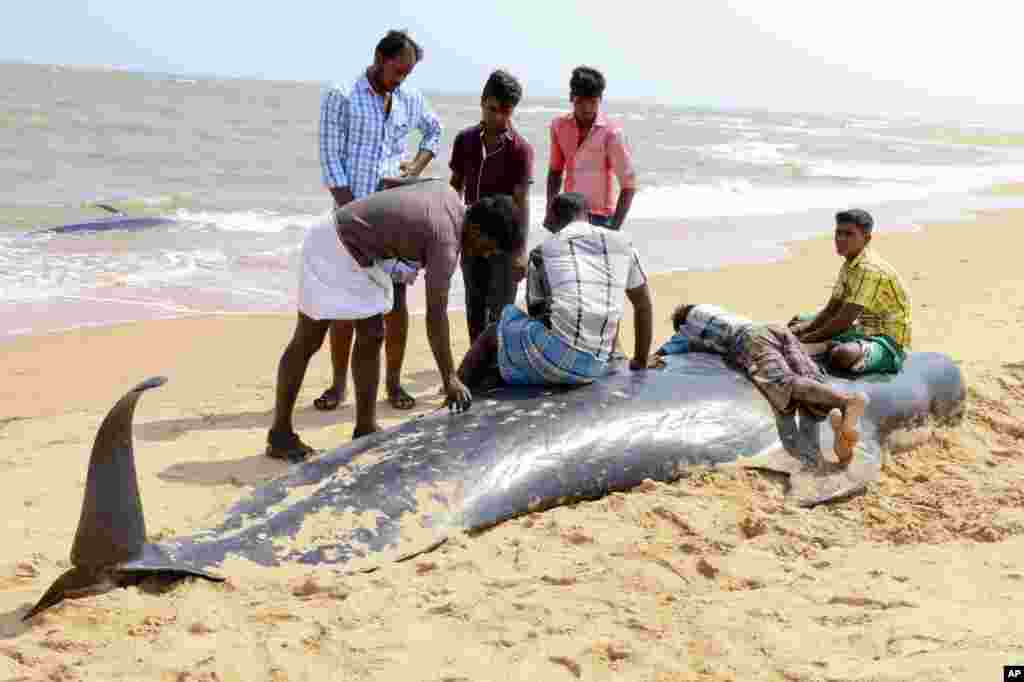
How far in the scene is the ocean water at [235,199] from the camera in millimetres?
10500

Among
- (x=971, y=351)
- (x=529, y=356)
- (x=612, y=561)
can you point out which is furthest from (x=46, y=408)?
(x=971, y=351)

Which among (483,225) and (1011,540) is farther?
(483,225)

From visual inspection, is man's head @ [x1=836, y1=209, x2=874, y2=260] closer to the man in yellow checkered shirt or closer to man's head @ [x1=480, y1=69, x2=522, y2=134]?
the man in yellow checkered shirt

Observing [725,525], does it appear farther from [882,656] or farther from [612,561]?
[882,656]

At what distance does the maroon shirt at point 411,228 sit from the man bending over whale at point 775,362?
1483 mm

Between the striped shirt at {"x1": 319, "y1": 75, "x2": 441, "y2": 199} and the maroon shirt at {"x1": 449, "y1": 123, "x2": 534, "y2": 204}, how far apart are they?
1.58 feet

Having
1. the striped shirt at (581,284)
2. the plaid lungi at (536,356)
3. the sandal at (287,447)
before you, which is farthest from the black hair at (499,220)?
the sandal at (287,447)

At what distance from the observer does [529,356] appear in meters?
5.06

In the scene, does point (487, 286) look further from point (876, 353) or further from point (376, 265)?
point (876, 353)

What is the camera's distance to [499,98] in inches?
252

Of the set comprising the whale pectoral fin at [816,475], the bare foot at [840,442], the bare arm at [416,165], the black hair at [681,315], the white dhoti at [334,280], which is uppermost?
the bare arm at [416,165]

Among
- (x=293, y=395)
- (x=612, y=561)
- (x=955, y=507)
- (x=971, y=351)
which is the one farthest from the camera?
(x=971, y=351)

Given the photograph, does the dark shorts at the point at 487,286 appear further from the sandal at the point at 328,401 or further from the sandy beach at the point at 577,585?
the sandal at the point at 328,401

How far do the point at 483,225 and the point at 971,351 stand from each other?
4817 millimetres
